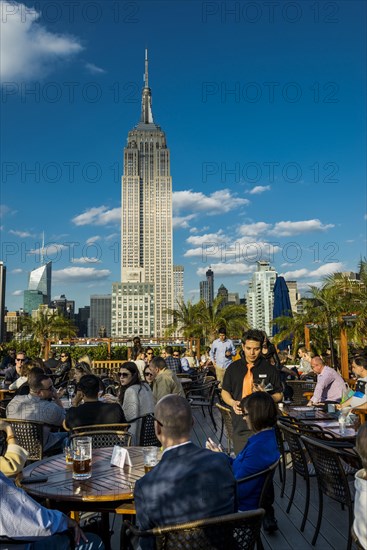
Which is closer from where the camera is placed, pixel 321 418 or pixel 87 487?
pixel 87 487

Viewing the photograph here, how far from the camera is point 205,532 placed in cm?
199

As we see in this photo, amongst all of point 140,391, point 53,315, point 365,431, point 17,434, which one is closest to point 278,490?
point 140,391

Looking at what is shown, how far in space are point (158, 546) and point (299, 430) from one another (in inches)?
113

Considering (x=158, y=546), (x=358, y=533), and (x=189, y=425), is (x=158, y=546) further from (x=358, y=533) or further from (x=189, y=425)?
(x=358, y=533)

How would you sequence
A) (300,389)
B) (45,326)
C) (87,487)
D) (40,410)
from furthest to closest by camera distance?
(45,326) → (300,389) → (40,410) → (87,487)

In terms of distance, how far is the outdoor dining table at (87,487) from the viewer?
2578 millimetres

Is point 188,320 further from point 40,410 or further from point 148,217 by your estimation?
point 148,217

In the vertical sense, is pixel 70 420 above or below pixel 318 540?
above

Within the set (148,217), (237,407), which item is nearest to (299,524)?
(237,407)

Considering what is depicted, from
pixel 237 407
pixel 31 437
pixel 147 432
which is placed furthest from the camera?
pixel 147 432

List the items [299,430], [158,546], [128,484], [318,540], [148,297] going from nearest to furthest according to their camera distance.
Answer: [158,546] < [128,484] < [318,540] < [299,430] < [148,297]

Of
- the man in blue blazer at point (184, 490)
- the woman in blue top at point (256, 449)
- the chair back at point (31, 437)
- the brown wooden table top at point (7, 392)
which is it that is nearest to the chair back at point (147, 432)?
the chair back at point (31, 437)

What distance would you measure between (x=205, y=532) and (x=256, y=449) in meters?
1.01

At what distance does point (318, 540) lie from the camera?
12.4ft
